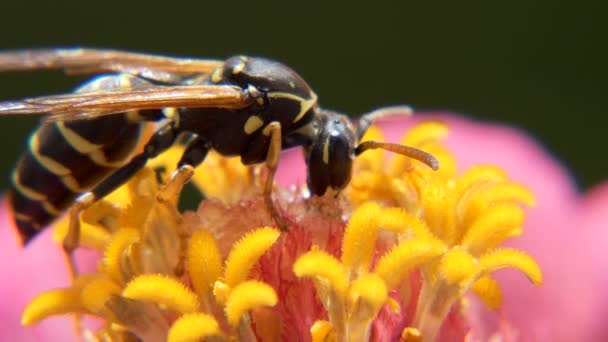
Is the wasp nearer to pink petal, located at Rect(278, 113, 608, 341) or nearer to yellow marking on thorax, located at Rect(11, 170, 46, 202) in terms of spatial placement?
yellow marking on thorax, located at Rect(11, 170, 46, 202)

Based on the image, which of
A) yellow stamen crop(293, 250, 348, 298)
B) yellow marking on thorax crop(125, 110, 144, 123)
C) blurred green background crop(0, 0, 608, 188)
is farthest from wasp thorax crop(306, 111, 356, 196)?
blurred green background crop(0, 0, 608, 188)

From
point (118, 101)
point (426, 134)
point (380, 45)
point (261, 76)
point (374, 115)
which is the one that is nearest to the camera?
point (118, 101)

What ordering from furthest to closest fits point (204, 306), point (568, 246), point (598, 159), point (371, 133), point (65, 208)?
1. point (598, 159)
2. point (568, 246)
3. point (371, 133)
4. point (65, 208)
5. point (204, 306)

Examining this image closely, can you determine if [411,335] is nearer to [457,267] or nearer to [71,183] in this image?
[457,267]

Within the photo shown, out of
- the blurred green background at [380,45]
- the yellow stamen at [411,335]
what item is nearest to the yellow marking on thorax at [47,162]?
the yellow stamen at [411,335]

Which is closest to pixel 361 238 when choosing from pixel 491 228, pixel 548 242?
pixel 491 228

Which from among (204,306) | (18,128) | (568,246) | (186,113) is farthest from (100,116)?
(18,128)

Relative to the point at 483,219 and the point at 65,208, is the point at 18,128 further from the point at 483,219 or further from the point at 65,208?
the point at 483,219
